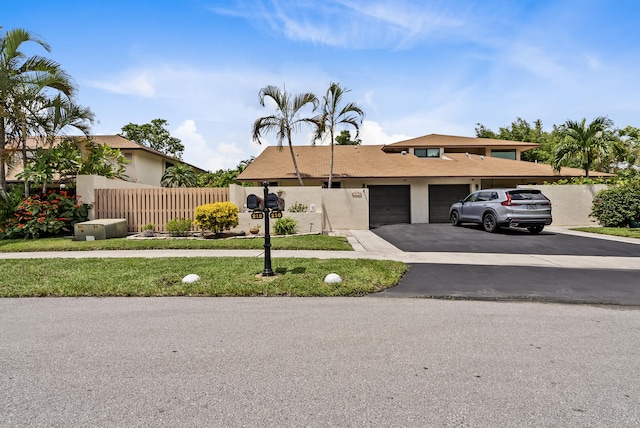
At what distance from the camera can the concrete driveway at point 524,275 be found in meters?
5.68

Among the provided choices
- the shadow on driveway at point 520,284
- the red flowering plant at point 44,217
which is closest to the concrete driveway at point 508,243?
the shadow on driveway at point 520,284

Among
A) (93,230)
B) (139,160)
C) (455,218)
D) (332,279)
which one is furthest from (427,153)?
(332,279)

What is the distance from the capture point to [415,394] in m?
2.73

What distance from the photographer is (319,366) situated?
10.5 ft

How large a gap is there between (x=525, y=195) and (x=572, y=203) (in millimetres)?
5726

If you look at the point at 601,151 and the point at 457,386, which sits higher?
the point at 601,151

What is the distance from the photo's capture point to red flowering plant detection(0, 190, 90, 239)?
12016 mm

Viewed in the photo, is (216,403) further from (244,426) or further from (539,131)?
(539,131)

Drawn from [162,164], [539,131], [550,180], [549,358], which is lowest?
[549,358]

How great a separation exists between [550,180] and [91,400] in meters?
22.4

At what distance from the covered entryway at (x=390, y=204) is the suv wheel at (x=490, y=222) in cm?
516

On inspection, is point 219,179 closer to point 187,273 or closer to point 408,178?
point 408,178

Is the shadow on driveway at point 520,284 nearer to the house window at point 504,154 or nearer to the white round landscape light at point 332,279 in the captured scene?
the white round landscape light at point 332,279

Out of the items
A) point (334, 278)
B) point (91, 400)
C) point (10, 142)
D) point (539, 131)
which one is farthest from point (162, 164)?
point (539, 131)
